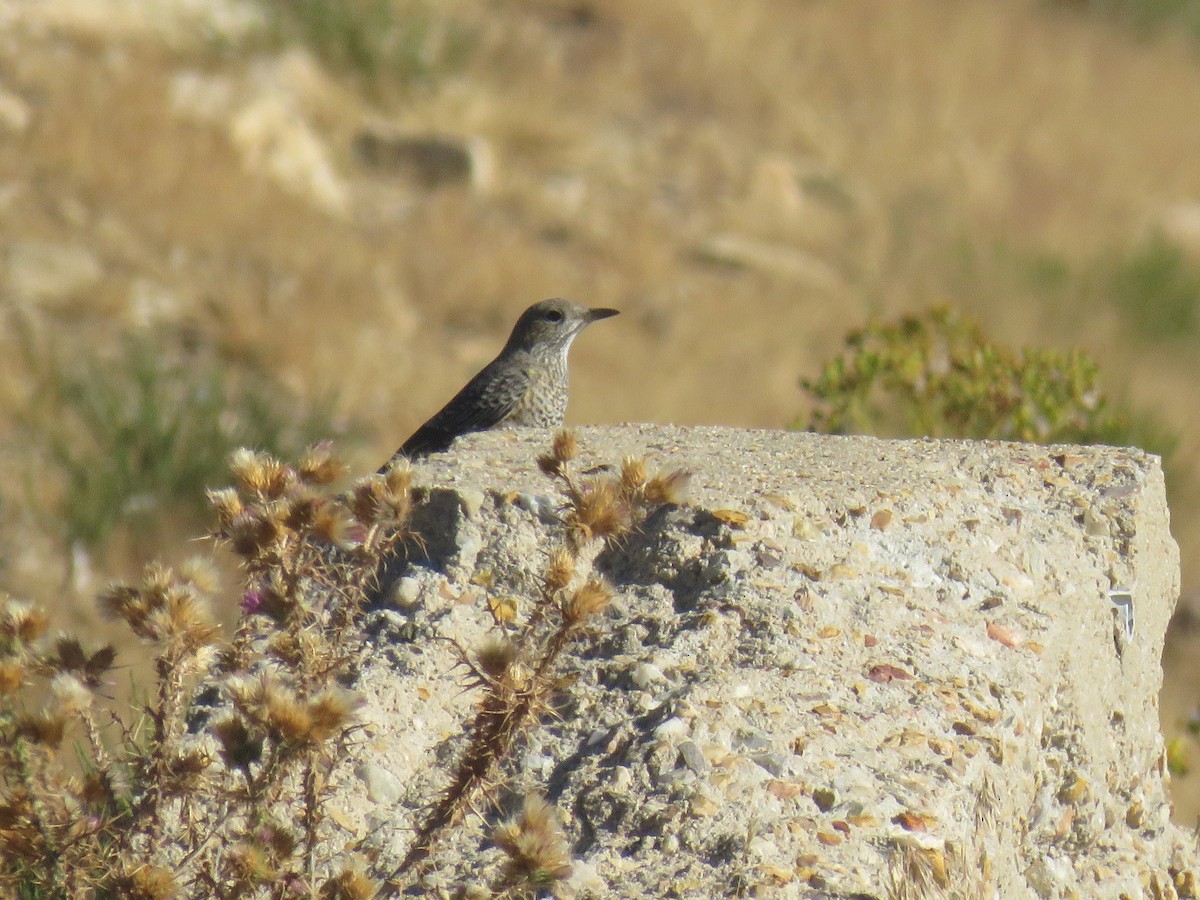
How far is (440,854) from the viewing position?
2.40 m

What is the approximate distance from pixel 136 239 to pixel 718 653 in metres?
7.98

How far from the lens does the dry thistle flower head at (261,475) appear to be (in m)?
2.18

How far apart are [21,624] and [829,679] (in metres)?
1.27

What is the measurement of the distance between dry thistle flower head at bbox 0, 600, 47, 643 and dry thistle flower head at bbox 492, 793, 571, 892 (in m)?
0.77

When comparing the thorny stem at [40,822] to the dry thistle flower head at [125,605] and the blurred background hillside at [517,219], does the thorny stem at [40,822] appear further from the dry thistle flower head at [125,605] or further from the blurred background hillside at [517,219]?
the blurred background hillside at [517,219]

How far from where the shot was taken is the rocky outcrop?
2324 mm

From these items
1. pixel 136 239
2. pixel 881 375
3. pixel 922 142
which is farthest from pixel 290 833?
pixel 922 142

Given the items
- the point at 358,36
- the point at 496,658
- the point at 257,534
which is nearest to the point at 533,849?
the point at 496,658

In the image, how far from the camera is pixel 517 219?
1199cm

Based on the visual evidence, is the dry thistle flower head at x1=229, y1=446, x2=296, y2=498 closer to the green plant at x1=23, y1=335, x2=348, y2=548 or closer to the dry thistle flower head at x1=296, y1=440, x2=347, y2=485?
the dry thistle flower head at x1=296, y1=440, x2=347, y2=485

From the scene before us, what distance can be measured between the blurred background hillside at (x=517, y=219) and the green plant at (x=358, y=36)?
0.03 m

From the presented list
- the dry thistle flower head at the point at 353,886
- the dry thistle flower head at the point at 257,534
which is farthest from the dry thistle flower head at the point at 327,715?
the dry thistle flower head at the point at 257,534

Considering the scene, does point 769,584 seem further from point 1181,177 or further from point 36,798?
point 1181,177

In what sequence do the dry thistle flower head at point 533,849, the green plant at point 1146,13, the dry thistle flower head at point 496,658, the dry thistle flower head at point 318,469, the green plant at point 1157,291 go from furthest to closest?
the green plant at point 1146,13 < the green plant at point 1157,291 < the dry thistle flower head at point 318,469 < the dry thistle flower head at point 496,658 < the dry thistle flower head at point 533,849
